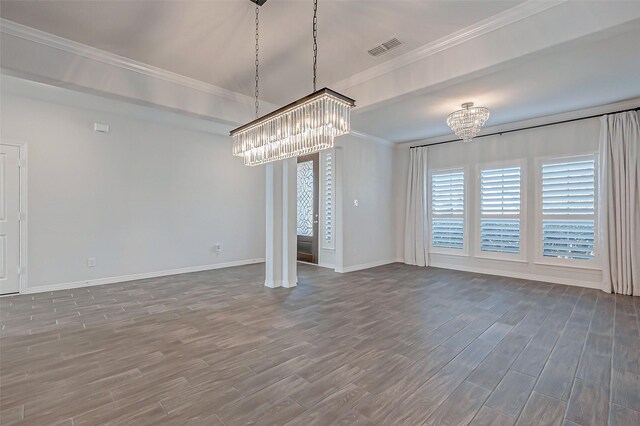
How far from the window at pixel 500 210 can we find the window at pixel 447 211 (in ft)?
1.35

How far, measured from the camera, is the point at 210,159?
635cm

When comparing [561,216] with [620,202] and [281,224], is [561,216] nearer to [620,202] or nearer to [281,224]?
[620,202]

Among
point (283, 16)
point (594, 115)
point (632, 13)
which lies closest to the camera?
point (632, 13)

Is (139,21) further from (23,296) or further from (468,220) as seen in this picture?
(468,220)

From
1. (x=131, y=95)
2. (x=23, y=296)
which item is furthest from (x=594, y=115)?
(x=23, y=296)

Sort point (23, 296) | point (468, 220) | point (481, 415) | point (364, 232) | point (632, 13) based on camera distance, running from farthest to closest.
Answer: point (364, 232) < point (468, 220) < point (23, 296) < point (632, 13) < point (481, 415)

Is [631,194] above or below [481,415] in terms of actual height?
above

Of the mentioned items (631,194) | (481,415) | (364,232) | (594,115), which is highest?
(594,115)

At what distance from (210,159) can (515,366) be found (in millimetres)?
5995

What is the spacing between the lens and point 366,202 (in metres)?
6.60

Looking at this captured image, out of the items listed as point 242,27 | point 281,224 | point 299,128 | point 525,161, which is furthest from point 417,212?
point 242,27

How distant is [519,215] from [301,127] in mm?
4790

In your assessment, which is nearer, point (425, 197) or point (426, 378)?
point (426, 378)

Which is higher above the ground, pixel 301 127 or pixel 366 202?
pixel 301 127
